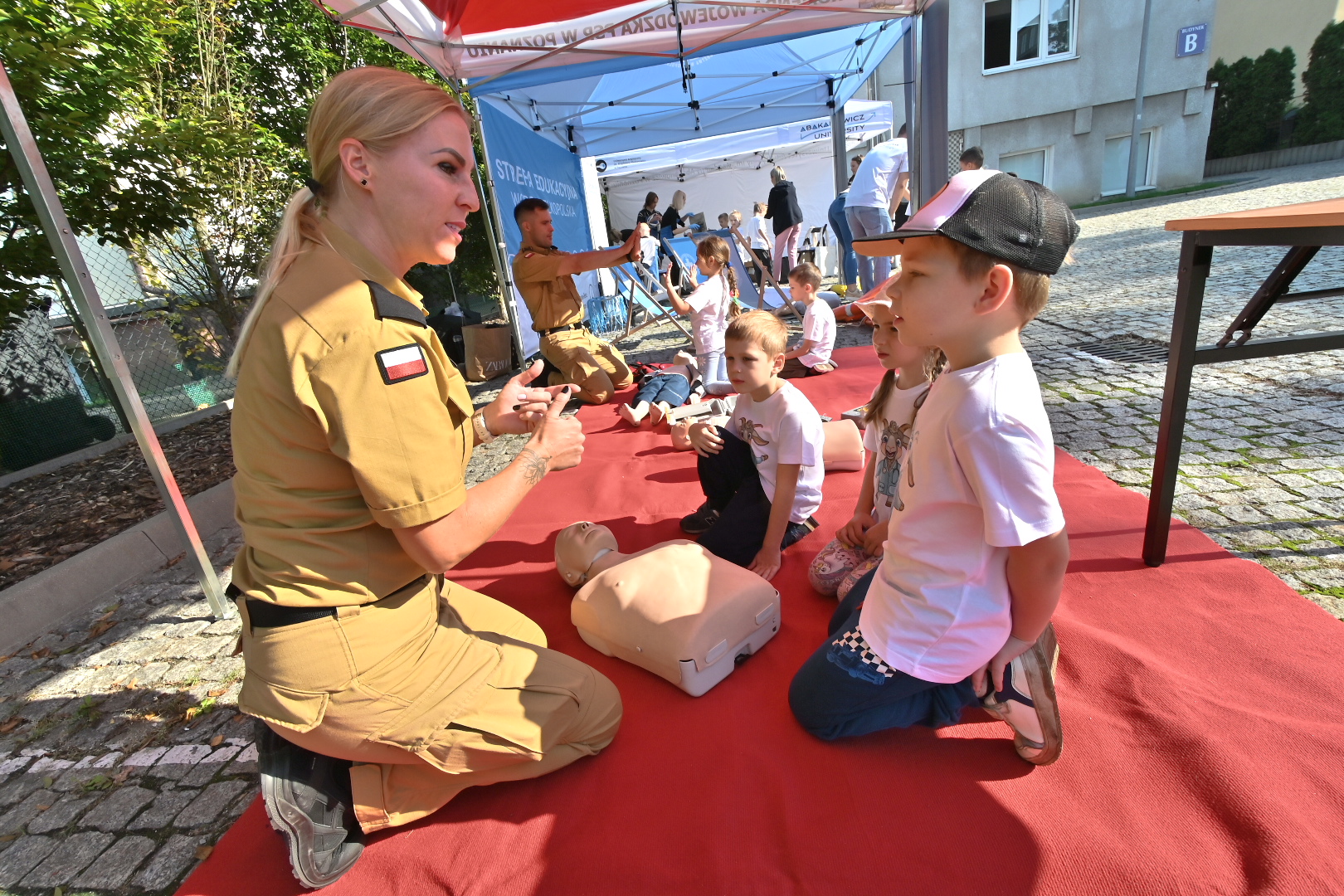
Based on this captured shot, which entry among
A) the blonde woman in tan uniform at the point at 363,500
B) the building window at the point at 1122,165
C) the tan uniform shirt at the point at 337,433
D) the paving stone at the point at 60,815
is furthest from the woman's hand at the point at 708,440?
the building window at the point at 1122,165

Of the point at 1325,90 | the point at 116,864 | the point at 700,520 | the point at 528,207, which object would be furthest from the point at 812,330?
the point at 1325,90

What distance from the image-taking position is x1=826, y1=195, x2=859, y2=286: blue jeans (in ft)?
29.6

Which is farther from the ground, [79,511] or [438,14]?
[438,14]

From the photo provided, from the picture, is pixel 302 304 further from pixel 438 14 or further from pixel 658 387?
pixel 438 14

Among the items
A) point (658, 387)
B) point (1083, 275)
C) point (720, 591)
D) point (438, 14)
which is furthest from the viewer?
point (1083, 275)

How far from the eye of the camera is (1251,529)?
2.62 m

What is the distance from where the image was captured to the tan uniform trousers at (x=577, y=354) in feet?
20.0

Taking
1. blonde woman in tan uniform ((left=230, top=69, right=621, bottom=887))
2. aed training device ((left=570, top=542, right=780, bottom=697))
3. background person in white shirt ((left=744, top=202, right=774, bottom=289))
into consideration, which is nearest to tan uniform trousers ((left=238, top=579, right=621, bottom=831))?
blonde woman in tan uniform ((left=230, top=69, right=621, bottom=887))

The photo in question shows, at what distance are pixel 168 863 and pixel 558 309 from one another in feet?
16.5

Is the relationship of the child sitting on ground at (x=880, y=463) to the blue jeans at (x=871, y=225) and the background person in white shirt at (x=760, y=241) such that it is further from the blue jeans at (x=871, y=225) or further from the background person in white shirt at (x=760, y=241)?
the background person in white shirt at (x=760, y=241)

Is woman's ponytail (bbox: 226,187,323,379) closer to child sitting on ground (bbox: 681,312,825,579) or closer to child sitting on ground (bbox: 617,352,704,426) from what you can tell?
child sitting on ground (bbox: 681,312,825,579)

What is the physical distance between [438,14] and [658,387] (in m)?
3.56

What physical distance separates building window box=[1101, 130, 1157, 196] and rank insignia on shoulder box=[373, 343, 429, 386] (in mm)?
25313

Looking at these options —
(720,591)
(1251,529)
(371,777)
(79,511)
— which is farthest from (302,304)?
(79,511)
